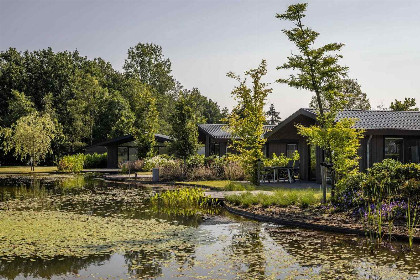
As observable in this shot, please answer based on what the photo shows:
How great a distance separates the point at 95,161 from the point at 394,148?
33.0 metres

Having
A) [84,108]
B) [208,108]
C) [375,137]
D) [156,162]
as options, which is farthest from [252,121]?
[208,108]

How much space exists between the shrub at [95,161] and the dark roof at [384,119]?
1192 inches

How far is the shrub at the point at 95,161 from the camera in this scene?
49.6m

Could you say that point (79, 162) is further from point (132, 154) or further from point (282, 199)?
point (282, 199)

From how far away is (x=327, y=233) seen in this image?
12.7 metres

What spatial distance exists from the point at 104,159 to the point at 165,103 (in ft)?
92.4

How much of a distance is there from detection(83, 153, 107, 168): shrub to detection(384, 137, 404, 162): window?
32.6 metres

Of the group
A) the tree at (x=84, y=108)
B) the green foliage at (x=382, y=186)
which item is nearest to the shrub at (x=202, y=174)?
the green foliage at (x=382, y=186)

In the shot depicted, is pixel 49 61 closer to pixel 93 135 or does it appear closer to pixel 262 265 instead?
pixel 93 135

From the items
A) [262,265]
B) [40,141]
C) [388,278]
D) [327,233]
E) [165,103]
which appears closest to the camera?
[388,278]

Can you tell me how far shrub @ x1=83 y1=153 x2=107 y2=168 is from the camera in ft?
163

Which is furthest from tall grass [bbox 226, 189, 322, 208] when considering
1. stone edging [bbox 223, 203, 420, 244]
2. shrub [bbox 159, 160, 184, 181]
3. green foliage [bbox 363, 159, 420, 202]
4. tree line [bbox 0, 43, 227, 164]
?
tree line [bbox 0, 43, 227, 164]

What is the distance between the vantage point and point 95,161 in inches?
1962

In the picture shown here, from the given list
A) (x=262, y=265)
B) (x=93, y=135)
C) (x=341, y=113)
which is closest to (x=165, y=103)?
(x=93, y=135)
